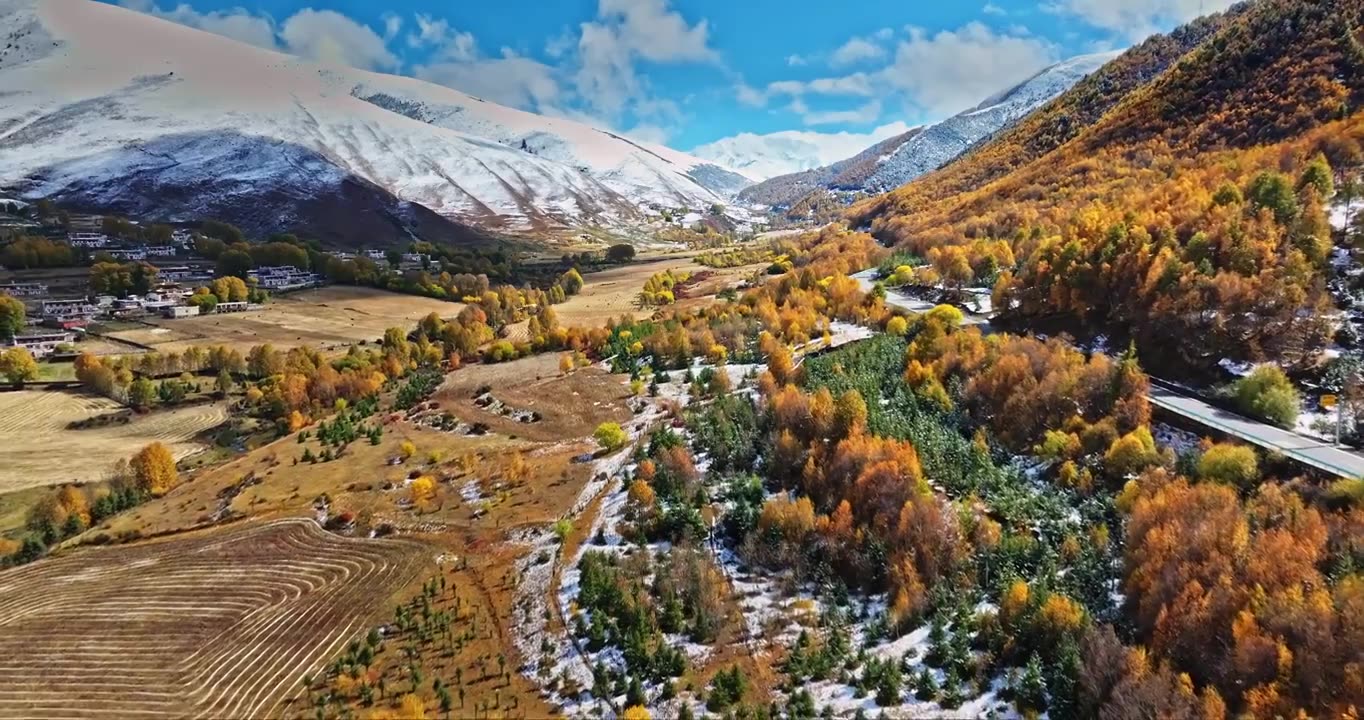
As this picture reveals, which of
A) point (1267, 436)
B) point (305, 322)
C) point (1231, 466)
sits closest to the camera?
point (1231, 466)

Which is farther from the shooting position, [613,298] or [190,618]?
[613,298]

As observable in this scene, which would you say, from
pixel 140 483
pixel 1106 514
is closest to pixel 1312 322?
pixel 1106 514

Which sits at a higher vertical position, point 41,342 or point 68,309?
point 68,309

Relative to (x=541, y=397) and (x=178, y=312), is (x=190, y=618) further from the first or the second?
(x=178, y=312)

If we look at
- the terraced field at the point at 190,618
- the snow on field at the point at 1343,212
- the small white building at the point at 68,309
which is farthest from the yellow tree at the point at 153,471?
the snow on field at the point at 1343,212

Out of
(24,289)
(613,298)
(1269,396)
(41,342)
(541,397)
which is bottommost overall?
(541,397)

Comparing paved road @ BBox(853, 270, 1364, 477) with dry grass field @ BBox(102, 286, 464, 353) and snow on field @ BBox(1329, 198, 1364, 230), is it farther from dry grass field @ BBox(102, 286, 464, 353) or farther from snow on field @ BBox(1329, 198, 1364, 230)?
dry grass field @ BBox(102, 286, 464, 353)

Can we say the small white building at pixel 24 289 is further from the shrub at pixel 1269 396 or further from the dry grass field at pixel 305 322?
the shrub at pixel 1269 396

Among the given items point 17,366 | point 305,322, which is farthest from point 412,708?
point 305,322
